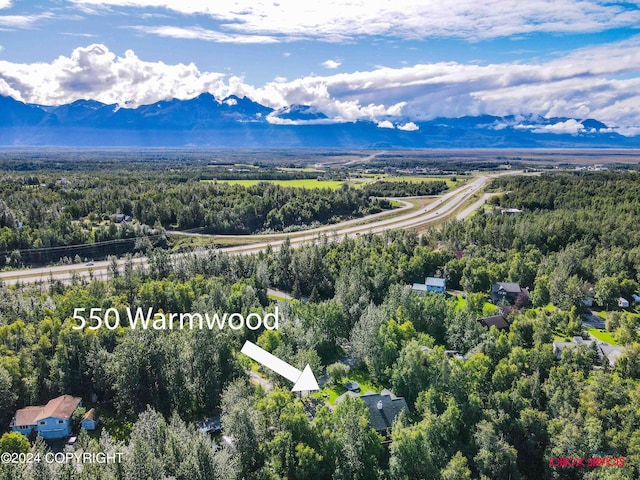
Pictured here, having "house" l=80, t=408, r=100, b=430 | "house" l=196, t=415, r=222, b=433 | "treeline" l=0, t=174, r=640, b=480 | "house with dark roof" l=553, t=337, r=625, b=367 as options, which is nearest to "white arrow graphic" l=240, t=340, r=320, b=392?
"treeline" l=0, t=174, r=640, b=480

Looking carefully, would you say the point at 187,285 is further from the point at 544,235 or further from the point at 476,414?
the point at 544,235

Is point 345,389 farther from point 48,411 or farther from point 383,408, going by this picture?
point 48,411

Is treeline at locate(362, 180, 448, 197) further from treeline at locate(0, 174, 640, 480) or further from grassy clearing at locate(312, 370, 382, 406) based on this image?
grassy clearing at locate(312, 370, 382, 406)

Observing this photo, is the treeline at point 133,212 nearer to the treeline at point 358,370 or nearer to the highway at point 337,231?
the highway at point 337,231

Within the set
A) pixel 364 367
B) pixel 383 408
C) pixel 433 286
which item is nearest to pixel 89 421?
pixel 383 408

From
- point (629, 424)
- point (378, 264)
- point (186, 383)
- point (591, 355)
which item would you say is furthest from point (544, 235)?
point (186, 383)

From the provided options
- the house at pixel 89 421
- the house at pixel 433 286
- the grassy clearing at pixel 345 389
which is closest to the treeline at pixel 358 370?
the grassy clearing at pixel 345 389
